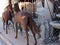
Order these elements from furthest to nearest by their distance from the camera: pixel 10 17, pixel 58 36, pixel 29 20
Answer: pixel 10 17, pixel 58 36, pixel 29 20

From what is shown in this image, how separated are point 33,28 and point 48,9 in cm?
103

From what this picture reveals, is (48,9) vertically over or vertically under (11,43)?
over

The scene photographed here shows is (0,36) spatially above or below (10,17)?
below

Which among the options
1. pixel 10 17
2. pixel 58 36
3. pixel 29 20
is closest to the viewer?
pixel 29 20

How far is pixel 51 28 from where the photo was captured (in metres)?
4.28

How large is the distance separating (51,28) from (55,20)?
0.68ft

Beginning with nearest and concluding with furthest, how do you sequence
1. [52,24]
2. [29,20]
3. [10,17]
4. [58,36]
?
[29,20] → [52,24] → [58,36] → [10,17]

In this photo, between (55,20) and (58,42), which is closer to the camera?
(58,42)

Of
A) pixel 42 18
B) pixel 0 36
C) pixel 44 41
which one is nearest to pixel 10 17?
pixel 0 36

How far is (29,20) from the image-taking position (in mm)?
3516

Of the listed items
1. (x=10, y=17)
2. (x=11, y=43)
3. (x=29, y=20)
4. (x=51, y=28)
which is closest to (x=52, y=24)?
(x=51, y=28)

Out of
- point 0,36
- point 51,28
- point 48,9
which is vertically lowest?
point 0,36

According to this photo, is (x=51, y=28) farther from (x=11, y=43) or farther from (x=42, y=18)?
(x=11, y=43)

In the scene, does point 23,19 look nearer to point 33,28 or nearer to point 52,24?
point 33,28
